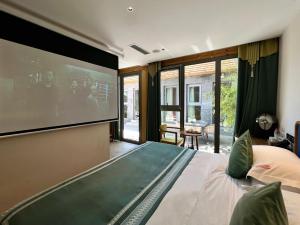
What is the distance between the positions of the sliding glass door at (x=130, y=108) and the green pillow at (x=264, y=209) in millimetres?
4316

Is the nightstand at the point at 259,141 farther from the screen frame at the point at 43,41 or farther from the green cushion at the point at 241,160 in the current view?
the screen frame at the point at 43,41

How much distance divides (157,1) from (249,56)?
2.16 m

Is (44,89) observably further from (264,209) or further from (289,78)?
(289,78)

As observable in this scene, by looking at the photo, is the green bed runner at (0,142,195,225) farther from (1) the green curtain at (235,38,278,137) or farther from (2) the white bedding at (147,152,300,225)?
(1) the green curtain at (235,38,278,137)

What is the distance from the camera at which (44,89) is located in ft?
7.17

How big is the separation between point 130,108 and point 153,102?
4.62ft

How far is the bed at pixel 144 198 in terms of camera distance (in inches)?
36.7

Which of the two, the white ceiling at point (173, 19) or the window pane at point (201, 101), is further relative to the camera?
the window pane at point (201, 101)

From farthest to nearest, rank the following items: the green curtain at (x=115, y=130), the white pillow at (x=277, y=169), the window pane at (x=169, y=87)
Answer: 1. the green curtain at (x=115, y=130)
2. the window pane at (x=169, y=87)
3. the white pillow at (x=277, y=169)

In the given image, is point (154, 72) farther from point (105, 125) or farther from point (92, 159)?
point (92, 159)

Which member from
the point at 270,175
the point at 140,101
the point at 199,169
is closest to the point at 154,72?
the point at 140,101

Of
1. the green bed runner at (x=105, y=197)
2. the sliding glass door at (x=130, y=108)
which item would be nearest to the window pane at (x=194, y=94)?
the sliding glass door at (x=130, y=108)

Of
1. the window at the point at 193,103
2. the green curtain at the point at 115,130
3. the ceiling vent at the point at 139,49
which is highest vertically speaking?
the ceiling vent at the point at 139,49

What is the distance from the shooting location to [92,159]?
3018mm
